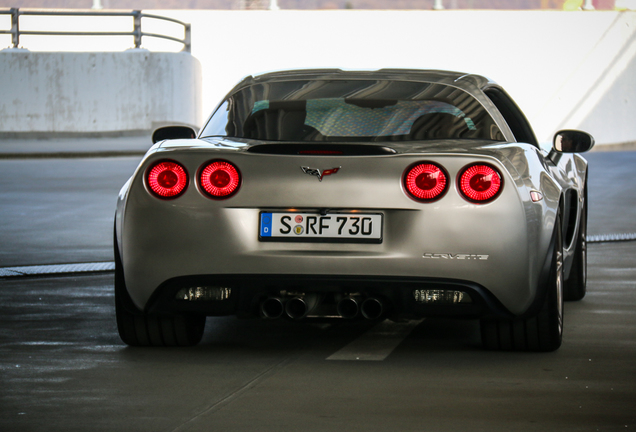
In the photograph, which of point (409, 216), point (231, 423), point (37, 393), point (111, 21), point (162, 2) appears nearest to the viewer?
point (231, 423)

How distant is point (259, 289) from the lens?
457cm

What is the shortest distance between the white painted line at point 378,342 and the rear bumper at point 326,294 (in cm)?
30

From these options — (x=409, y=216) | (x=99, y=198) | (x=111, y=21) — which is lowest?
(x=99, y=198)

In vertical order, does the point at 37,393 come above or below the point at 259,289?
below

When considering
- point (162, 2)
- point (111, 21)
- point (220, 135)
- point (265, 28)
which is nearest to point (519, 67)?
point (265, 28)

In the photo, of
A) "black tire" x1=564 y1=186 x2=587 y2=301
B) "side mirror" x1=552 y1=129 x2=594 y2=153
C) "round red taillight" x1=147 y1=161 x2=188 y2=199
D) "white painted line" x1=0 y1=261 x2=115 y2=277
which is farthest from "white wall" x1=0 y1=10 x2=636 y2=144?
"round red taillight" x1=147 y1=161 x2=188 y2=199

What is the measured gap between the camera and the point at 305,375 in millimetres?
4477

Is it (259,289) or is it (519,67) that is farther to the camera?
(519,67)

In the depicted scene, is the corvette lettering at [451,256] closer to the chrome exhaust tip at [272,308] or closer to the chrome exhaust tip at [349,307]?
the chrome exhaust tip at [349,307]

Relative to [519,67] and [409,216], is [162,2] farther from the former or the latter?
[409,216]

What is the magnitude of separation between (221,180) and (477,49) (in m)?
29.4

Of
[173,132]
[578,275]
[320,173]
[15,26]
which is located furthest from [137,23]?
[320,173]

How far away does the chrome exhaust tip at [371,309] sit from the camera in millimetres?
4566

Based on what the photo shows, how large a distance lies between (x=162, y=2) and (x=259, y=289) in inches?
1684
